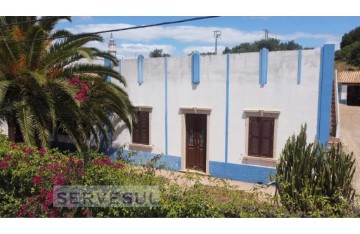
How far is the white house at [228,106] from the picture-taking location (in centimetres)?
904

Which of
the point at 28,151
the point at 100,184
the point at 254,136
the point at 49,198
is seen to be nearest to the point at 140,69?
the point at 254,136

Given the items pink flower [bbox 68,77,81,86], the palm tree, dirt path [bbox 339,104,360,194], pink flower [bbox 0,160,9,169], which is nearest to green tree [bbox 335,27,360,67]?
dirt path [bbox 339,104,360,194]

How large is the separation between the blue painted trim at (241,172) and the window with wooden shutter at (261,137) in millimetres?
451

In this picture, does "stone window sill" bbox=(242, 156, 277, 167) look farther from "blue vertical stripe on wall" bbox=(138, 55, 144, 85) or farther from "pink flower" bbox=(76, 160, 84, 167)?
"pink flower" bbox=(76, 160, 84, 167)

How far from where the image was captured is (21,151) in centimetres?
647

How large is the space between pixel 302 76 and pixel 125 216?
643 cm

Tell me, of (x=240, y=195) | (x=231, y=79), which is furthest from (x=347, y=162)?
(x=231, y=79)

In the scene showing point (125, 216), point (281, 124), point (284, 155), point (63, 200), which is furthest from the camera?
point (281, 124)

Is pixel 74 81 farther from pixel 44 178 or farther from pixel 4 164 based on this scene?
pixel 44 178

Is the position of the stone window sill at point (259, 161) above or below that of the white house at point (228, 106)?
below

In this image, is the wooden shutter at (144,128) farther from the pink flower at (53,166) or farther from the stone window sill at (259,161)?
the pink flower at (53,166)

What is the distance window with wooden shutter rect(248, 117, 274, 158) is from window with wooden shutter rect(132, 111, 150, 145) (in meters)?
3.85

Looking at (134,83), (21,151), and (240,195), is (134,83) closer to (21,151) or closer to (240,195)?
(21,151)

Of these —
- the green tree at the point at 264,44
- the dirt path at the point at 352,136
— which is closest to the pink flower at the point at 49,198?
the dirt path at the point at 352,136
